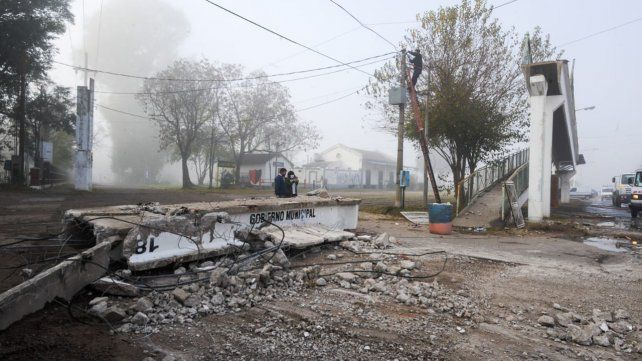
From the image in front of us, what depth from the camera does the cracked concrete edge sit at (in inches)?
150

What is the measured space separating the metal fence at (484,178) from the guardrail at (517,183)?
1432 mm

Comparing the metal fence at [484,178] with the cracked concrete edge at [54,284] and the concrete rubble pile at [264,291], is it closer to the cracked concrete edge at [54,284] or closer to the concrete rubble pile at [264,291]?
the concrete rubble pile at [264,291]

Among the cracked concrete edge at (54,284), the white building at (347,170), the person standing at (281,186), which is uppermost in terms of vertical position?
the white building at (347,170)

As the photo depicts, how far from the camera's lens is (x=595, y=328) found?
4566 millimetres

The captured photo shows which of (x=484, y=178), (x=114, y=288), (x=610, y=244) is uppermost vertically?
(x=484, y=178)

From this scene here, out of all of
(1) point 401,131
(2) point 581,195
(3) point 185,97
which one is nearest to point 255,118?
(3) point 185,97

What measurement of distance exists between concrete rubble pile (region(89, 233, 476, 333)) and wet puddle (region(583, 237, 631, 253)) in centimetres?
650

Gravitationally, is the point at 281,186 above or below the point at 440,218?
above

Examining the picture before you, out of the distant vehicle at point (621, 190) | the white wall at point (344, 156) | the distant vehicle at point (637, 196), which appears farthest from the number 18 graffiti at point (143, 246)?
the white wall at point (344, 156)

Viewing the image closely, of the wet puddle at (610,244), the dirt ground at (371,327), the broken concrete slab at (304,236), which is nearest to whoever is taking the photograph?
the dirt ground at (371,327)

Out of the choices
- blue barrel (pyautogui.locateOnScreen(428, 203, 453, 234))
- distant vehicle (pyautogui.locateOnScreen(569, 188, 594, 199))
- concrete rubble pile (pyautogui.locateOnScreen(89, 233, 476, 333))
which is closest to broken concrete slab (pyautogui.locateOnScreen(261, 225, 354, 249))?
concrete rubble pile (pyautogui.locateOnScreen(89, 233, 476, 333))

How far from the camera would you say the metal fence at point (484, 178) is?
16.0 metres

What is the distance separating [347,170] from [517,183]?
4299 centimetres

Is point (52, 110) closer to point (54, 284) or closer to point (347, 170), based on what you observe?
point (54, 284)
